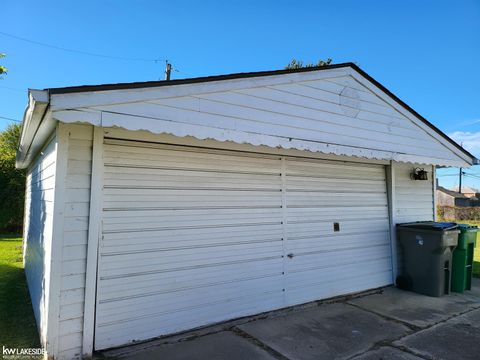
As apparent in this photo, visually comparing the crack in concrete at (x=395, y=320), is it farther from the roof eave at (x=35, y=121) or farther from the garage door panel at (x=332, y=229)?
the roof eave at (x=35, y=121)

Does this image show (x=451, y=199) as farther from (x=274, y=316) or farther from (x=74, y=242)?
(x=74, y=242)

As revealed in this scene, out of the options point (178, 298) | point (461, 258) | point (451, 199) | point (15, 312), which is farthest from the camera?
point (451, 199)

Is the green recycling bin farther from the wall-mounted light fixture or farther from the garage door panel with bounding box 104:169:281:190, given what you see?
the garage door panel with bounding box 104:169:281:190

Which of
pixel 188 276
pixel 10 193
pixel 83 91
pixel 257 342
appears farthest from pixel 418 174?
pixel 10 193

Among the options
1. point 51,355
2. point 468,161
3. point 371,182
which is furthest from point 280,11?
point 51,355

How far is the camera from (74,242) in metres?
3.15

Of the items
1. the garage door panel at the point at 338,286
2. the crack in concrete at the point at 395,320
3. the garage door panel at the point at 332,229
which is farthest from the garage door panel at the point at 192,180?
the crack in concrete at the point at 395,320

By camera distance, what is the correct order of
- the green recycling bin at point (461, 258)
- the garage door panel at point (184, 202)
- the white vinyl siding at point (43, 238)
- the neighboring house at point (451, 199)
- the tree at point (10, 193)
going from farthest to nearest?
the neighboring house at point (451, 199) < the tree at point (10, 193) < the green recycling bin at point (461, 258) < the garage door panel at point (184, 202) < the white vinyl siding at point (43, 238)

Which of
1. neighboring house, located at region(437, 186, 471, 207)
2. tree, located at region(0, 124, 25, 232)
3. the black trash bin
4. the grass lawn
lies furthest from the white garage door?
neighboring house, located at region(437, 186, 471, 207)

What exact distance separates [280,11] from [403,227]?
5963mm

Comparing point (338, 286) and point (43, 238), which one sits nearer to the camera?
point (43, 238)

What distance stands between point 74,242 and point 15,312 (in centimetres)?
261

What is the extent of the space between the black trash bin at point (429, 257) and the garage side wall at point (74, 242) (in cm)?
566

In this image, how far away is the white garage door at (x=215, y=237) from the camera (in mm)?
3465
